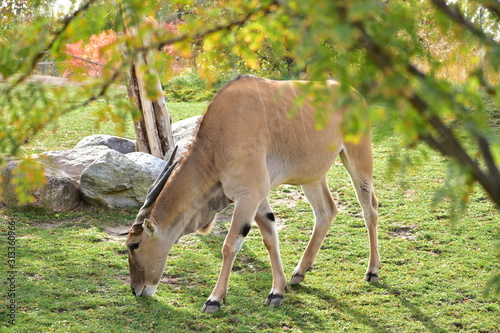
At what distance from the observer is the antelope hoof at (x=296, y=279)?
238 inches

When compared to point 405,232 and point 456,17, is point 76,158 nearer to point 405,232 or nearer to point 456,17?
point 405,232

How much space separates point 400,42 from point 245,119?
3.84 meters

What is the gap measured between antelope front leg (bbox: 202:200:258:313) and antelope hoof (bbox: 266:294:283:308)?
1.47 ft

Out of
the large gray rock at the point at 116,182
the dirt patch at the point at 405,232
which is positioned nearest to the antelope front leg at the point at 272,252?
the dirt patch at the point at 405,232

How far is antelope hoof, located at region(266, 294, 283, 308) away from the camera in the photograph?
18.0 feet

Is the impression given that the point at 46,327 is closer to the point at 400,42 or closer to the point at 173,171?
the point at 173,171

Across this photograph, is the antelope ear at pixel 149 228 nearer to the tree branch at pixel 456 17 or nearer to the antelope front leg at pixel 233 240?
the antelope front leg at pixel 233 240

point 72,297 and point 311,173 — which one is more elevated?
point 311,173

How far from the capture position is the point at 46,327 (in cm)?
488

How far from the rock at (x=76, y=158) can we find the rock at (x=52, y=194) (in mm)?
395

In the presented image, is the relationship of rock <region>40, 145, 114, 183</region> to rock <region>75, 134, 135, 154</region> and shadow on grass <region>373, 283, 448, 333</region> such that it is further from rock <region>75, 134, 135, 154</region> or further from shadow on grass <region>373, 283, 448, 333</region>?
shadow on grass <region>373, 283, 448, 333</region>

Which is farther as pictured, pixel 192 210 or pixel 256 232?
pixel 256 232

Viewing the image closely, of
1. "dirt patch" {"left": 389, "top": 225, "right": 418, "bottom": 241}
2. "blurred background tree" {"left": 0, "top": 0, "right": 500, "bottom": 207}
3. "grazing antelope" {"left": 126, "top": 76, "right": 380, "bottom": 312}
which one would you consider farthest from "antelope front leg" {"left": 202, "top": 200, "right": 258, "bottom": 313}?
"dirt patch" {"left": 389, "top": 225, "right": 418, "bottom": 241}

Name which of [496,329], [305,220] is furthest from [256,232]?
[496,329]
